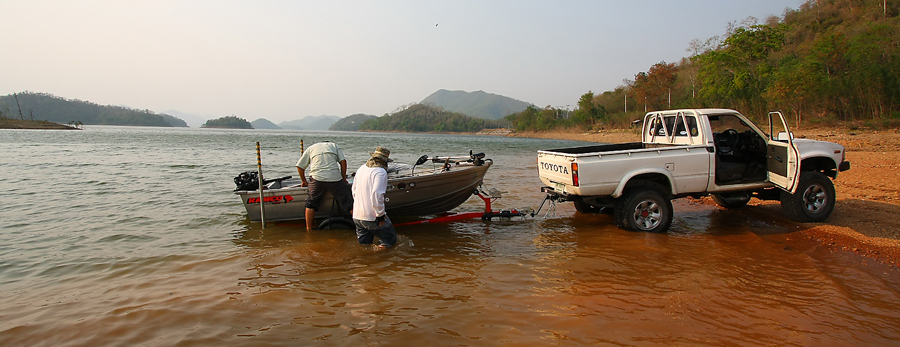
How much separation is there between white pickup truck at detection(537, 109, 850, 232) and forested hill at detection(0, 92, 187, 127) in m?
199

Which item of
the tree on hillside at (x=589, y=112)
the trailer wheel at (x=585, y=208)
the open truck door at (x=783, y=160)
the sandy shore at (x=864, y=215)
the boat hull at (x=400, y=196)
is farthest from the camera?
the tree on hillside at (x=589, y=112)

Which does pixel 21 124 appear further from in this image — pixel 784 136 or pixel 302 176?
pixel 784 136

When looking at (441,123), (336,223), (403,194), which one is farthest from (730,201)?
(441,123)

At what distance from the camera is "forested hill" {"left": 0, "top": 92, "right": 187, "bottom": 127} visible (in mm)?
160625

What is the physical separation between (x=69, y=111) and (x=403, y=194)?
221024 mm

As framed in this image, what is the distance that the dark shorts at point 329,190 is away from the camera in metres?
7.23

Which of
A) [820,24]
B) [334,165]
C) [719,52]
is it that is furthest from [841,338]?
[820,24]

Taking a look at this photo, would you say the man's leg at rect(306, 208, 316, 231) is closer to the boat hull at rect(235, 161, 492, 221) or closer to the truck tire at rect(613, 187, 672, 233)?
the boat hull at rect(235, 161, 492, 221)

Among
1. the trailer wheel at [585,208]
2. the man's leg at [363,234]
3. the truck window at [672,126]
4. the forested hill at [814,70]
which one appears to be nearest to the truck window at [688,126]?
the truck window at [672,126]

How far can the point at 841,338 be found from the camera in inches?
140

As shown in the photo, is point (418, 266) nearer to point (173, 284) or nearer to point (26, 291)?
point (173, 284)

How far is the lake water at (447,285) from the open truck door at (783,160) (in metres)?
0.79

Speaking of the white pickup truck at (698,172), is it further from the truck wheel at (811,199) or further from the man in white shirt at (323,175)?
the man in white shirt at (323,175)

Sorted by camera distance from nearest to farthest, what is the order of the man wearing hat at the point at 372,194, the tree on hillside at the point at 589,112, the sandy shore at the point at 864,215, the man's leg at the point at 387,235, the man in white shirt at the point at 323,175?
1. the man wearing hat at the point at 372,194
2. the sandy shore at the point at 864,215
3. the man's leg at the point at 387,235
4. the man in white shirt at the point at 323,175
5. the tree on hillside at the point at 589,112
